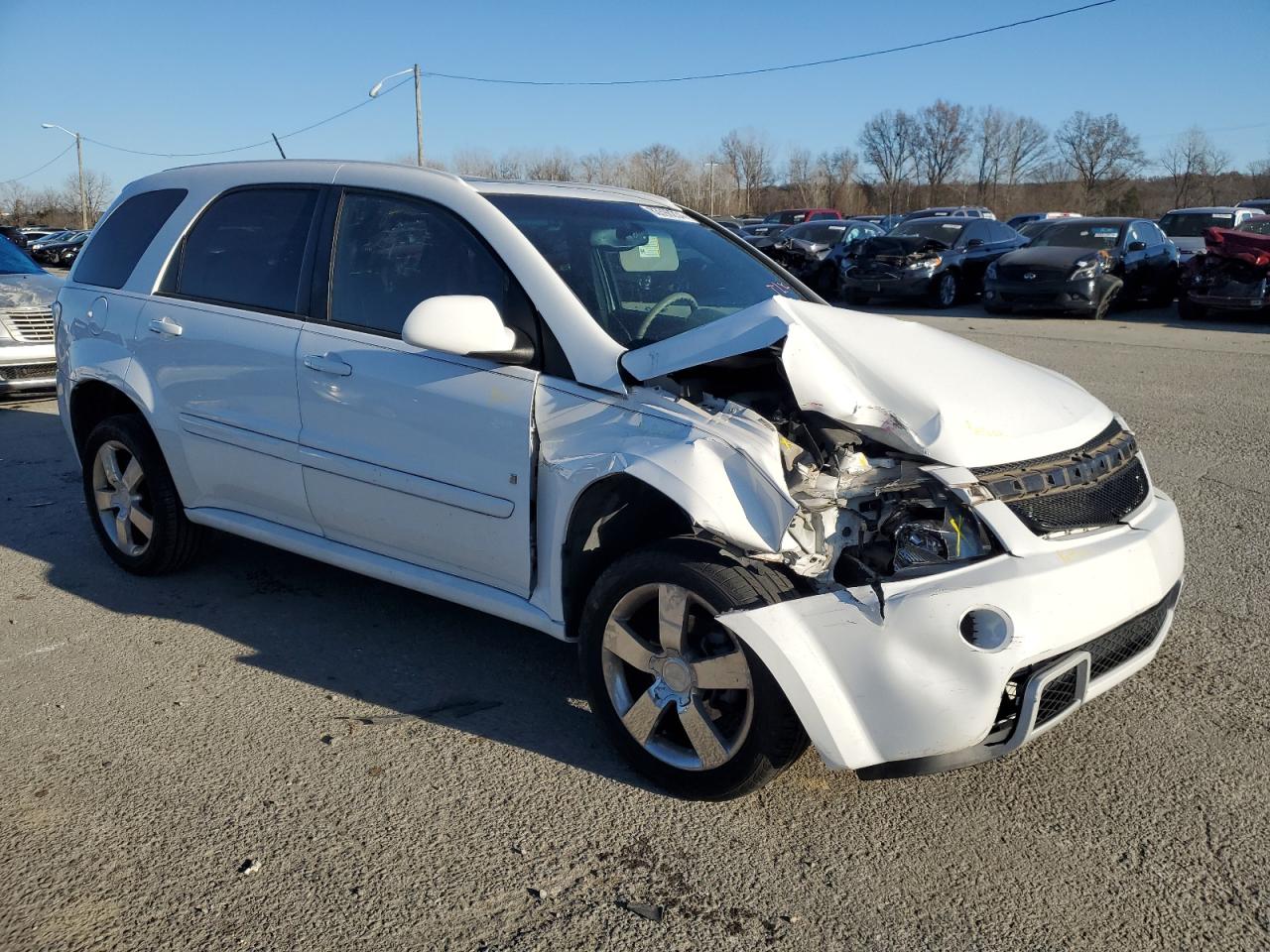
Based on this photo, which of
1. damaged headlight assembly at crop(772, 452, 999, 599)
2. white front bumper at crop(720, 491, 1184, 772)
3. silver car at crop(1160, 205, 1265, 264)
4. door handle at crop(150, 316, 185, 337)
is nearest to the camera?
white front bumper at crop(720, 491, 1184, 772)

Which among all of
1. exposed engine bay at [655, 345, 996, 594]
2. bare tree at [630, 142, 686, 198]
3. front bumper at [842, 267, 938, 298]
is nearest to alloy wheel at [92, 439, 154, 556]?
exposed engine bay at [655, 345, 996, 594]

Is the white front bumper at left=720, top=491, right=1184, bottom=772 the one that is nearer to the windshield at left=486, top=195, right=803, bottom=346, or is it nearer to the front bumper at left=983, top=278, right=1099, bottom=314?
the windshield at left=486, top=195, right=803, bottom=346

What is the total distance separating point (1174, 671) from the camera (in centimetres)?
379

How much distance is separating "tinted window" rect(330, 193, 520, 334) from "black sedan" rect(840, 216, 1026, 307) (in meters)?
14.9

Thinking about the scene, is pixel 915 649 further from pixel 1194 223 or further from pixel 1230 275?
pixel 1194 223

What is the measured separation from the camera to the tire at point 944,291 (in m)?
17.7

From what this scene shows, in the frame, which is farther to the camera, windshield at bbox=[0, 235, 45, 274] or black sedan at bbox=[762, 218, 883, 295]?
black sedan at bbox=[762, 218, 883, 295]

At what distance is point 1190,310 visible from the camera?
15859 millimetres

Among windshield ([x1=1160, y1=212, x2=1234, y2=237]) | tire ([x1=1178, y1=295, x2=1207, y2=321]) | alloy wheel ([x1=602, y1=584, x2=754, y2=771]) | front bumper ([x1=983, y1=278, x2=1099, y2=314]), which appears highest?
windshield ([x1=1160, y1=212, x2=1234, y2=237])

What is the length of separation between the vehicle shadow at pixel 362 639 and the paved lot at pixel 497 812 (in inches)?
0.6

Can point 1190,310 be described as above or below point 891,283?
below

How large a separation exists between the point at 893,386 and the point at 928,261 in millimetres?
15602

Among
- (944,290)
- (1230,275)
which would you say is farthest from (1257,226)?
(944,290)

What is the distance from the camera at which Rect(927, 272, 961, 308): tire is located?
58.2 ft
